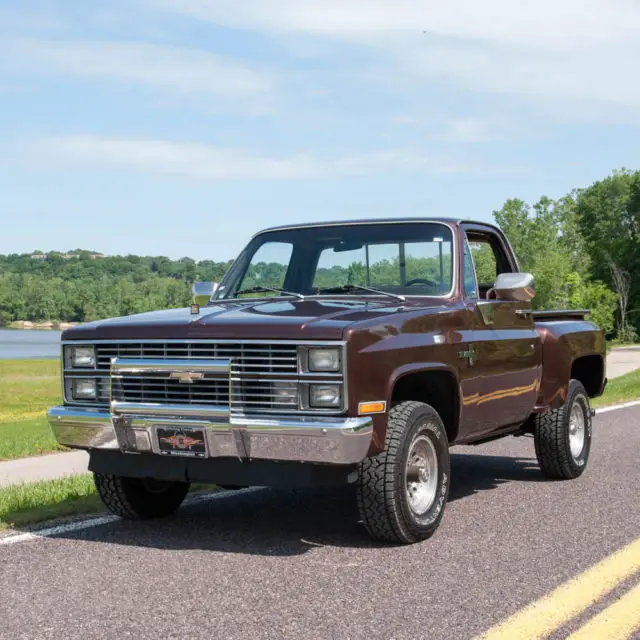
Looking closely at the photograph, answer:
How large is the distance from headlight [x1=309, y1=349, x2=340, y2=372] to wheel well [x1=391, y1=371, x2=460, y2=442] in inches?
41.6

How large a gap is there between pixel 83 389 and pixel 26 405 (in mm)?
29468

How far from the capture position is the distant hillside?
5655 inches

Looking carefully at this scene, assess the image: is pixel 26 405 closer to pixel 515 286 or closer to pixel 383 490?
pixel 515 286

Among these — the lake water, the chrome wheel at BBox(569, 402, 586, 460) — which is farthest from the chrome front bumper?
the lake water

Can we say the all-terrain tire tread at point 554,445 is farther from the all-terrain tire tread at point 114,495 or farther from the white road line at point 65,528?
the all-terrain tire tread at point 114,495

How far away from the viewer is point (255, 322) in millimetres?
5758

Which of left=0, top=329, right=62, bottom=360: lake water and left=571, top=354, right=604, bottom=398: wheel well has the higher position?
left=571, top=354, right=604, bottom=398: wheel well

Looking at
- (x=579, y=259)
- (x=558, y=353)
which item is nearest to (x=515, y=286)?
(x=558, y=353)

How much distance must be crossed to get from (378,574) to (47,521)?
9.04 ft

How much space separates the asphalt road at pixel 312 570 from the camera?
4.30 m

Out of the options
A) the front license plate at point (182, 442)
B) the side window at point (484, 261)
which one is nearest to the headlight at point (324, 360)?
the front license plate at point (182, 442)

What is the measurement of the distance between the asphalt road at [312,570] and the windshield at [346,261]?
5.38ft

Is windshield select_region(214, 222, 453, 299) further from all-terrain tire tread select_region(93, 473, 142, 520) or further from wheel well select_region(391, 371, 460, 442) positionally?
all-terrain tire tread select_region(93, 473, 142, 520)

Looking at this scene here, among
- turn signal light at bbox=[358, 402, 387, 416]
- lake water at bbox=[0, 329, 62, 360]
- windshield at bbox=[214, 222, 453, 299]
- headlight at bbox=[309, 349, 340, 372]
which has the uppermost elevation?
windshield at bbox=[214, 222, 453, 299]
